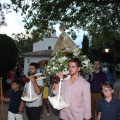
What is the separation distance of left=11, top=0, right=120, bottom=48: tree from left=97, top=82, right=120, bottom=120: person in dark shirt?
8.65 meters

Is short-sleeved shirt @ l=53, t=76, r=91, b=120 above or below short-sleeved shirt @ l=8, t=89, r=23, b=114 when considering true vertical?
above

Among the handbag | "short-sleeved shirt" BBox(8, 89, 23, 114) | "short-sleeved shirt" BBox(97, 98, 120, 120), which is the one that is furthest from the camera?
"short-sleeved shirt" BBox(8, 89, 23, 114)

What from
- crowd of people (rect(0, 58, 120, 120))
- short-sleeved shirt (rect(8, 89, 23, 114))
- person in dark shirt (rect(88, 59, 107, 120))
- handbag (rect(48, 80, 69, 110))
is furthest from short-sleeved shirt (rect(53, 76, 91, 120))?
person in dark shirt (rect(88, 59, 107, 120))

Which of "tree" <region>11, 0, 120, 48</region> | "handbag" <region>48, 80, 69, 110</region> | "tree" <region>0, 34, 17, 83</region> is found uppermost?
"tree" <region>11, 0, 120, 48</region>

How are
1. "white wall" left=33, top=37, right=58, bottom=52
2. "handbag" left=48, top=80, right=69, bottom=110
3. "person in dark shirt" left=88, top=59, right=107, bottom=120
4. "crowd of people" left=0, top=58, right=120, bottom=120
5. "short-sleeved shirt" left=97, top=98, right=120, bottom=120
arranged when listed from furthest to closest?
"white wall" left=33, top=37, right=58, bottom=52, "person in dark shirt" left=88, top=59, right=107, bottom=120, "short-sleeved shirt" left=97, top=98, right=120, bottom=120, "crowd of people" left=0, top=58, right=120, bottom=120, "handbag" left=48, top=80, right=69, bottom=110

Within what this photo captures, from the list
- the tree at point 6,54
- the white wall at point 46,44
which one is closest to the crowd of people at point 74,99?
the tree at point 6,54

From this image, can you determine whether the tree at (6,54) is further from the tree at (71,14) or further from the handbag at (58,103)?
the handbag at (58,103)

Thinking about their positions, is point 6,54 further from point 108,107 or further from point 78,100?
point 78,100

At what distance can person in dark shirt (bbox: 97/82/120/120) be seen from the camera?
4688 mm

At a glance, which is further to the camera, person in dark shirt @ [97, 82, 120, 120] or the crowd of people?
person in dark shirt @ [97, 82, 120, 120]

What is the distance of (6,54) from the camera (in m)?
13.2

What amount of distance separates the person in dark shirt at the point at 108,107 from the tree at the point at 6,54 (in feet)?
28.5

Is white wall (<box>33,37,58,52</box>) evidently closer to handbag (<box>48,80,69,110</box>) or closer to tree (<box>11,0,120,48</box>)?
tree (<box>11,0,120,48</box>)

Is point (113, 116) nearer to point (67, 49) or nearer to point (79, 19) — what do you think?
point (67, 49)
